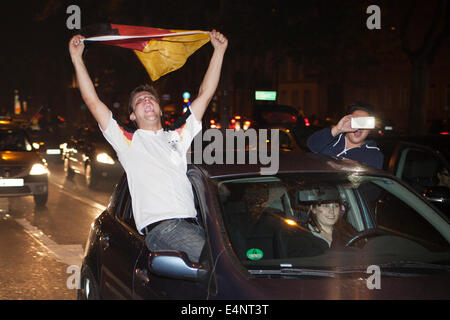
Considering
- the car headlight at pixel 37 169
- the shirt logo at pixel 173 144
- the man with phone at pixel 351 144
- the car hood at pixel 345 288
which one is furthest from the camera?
the car headlight at pixel 37 169

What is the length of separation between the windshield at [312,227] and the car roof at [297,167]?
0.16ft

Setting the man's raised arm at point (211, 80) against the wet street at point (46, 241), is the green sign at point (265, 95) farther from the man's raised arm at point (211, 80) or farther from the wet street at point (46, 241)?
the man's raised arm at point (211, 80)

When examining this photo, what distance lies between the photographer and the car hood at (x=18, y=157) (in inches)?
530

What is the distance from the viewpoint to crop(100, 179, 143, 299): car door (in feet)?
13.7

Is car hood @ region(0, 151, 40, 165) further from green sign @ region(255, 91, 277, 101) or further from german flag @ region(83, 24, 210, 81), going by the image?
green sign @ region(255, 91, 277, 101)

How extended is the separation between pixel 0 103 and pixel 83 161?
84374mm

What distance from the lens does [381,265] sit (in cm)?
381

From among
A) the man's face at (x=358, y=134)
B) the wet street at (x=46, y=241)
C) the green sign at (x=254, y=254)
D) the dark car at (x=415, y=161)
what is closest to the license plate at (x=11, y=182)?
the wet street at (x=46, y=241)

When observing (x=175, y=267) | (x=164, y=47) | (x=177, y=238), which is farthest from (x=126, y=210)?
(x=164, y=47)

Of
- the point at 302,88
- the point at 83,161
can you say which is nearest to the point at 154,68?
the point at 83,161

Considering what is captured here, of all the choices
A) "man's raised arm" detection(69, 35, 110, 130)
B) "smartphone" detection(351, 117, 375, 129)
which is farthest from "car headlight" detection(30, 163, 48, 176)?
"smartphone" detection(351, 117, 375, 129)

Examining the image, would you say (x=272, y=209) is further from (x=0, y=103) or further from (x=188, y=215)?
(x=0, y=103)

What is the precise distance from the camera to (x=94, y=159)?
56.0ft

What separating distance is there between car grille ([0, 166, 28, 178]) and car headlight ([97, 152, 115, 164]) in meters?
3.45
